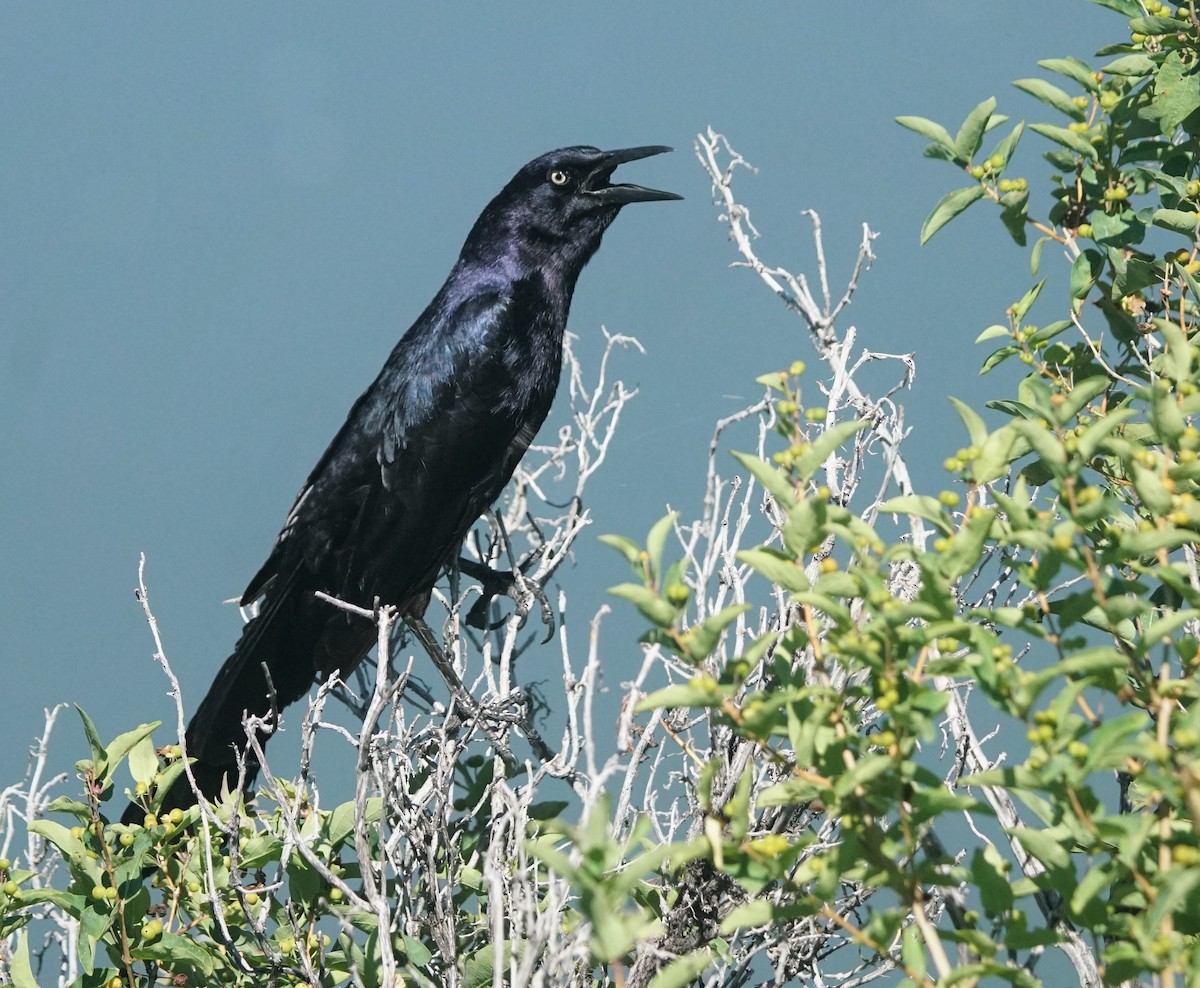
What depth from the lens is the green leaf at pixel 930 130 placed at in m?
1.63

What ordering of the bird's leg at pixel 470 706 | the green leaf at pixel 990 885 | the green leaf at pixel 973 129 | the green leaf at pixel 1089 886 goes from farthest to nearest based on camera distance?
the bird's leg at pixel 470 706 < the green leaf at pixel 973 129 < the green leaf at pixel 990 885 < the green leaf at pixel 1089 886

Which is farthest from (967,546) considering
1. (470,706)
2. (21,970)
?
(21,970)

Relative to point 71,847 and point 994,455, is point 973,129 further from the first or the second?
point 71,847

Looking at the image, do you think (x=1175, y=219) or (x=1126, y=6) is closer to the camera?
(x=1175, y=219)

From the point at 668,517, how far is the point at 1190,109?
3.05ft

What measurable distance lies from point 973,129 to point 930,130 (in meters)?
0.05

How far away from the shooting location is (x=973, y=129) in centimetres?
162

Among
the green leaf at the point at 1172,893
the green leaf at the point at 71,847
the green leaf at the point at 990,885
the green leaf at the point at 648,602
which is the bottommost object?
the green leaf at the point at 1172,893

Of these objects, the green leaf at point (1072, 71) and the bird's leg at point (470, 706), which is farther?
the bird's leg at point (470, 706)

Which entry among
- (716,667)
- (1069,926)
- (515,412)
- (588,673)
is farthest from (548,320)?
(1069,926)

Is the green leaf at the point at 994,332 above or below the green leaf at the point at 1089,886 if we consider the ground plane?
above

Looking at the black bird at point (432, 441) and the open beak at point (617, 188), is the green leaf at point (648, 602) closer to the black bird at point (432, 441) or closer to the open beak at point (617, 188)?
the black bird at point (432, 441)

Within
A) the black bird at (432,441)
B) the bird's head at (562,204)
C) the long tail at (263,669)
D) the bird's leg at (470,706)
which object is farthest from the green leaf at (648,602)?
the bird's head at (562,204)

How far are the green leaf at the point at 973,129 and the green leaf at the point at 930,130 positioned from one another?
11 mm
